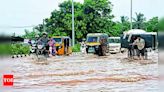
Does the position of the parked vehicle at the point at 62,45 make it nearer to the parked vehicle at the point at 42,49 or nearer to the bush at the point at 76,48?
the bush at the point at 76,48

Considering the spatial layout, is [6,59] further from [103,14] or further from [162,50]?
[103,14]

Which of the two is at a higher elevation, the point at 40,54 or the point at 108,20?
the point at 108,20

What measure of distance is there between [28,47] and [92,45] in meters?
4.91

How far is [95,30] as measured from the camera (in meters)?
39.7

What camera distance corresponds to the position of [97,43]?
33.5 metres

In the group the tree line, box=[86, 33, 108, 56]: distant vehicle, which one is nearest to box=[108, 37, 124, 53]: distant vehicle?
the tree line

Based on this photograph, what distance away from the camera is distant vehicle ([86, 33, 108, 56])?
103 ft

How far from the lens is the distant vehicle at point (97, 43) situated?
31528mm

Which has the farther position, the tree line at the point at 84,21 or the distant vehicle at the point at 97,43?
the tree line at the point at 84,21

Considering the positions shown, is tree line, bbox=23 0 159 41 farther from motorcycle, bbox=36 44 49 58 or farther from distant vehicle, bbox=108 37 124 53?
motorcycle, bbox=36 44 49 58

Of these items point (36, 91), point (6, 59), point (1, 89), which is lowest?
point (36, 91)

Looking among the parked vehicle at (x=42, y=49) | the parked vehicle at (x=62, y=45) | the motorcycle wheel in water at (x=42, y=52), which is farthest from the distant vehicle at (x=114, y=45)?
the parked vehicle at (x=42, y=49)

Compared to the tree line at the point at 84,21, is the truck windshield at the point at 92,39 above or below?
below

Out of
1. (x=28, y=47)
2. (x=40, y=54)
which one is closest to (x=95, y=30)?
(x=28, y=47)
